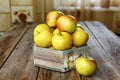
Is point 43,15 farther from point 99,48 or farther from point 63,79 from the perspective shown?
point 63,79

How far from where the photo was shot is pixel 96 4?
372 cm

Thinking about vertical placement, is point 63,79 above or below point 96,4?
below

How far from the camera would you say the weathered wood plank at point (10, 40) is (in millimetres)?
1426

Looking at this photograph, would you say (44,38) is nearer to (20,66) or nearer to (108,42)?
(20,66)

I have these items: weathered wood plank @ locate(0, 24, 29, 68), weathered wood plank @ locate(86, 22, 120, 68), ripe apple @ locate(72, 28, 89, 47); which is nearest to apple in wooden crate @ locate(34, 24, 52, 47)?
ripe apple @ locate(72, 28, 89, 47)

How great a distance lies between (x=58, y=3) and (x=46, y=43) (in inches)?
102

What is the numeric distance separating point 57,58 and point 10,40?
2.35 ft

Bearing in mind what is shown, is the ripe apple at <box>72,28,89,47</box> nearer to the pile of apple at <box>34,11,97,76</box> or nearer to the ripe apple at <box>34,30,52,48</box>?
the pile of apple at <box>34,11,97,76</box>

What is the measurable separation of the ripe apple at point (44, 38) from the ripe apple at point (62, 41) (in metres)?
0.04

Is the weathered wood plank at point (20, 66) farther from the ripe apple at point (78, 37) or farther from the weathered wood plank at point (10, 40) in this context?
the ripe apple at point (78, 37)

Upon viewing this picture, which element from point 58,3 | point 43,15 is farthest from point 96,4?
point 43,15

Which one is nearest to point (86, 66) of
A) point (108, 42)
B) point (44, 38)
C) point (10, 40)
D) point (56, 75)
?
point (56, 75)

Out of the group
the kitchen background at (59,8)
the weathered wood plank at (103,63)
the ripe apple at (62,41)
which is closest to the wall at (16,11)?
the kitchen background at (59,8)

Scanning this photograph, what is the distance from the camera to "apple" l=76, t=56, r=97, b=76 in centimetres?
108
